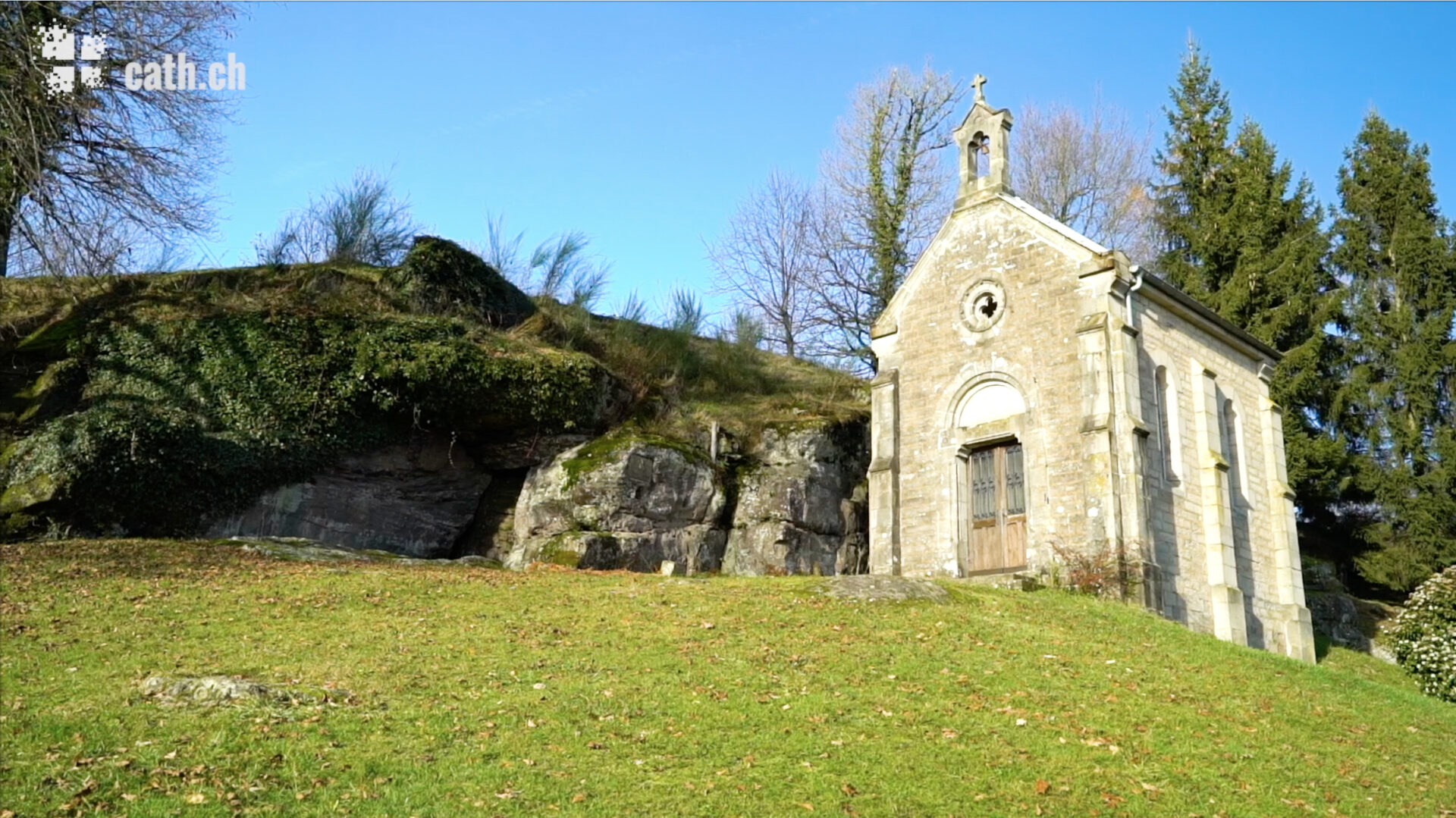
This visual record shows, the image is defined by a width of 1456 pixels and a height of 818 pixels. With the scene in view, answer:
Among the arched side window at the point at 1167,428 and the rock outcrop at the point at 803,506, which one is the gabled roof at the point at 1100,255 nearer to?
the arched side window at the point at 1167,428

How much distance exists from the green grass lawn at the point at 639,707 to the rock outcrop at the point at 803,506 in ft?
19.3

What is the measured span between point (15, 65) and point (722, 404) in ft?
48.0

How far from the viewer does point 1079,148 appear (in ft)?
127

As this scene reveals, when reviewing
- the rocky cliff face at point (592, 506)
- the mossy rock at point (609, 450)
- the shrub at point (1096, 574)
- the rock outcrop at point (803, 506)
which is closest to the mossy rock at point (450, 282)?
the rocky cliff face at point (592, 506)

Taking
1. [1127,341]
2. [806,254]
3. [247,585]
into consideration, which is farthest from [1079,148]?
[247,585]

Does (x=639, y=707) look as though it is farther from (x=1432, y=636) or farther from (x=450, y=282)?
(x=1432, y=636)

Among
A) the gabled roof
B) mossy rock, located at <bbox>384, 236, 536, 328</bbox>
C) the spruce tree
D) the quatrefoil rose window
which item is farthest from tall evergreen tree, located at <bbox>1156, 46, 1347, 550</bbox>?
mossy rock, located at <bbox>384, 236, 536, 328</bbox>

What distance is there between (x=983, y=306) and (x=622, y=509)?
782cm

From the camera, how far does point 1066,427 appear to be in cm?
2019

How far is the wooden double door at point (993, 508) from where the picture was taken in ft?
67.8

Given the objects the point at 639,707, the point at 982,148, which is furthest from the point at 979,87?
the point at 639,707

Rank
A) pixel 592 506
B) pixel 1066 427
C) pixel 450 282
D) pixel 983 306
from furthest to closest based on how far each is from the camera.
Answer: pixel 450 282 < pixel 983 306 < pixel 592 506 < pixel 1066 427

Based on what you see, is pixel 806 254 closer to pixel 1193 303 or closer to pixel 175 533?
pixel 1193 303

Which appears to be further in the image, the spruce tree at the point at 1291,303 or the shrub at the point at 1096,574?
the spruce tree at the point at 1291,303
